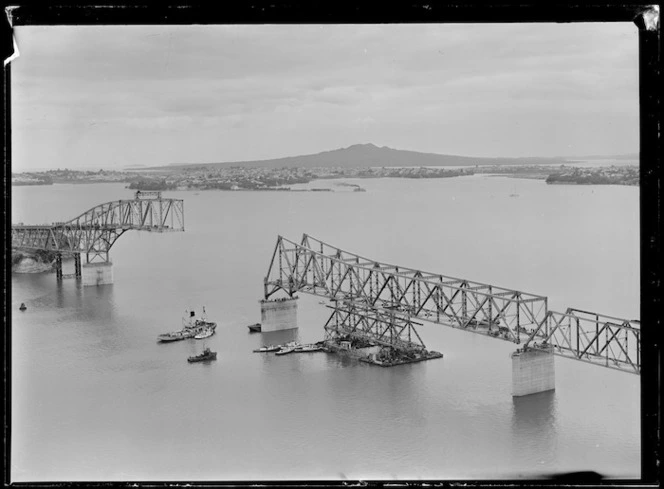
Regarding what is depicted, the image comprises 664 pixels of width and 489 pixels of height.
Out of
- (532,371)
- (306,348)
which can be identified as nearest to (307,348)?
(306,348)

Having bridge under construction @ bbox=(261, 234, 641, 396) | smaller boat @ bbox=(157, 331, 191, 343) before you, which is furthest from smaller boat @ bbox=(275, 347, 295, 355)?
smaller boat @ bbox=(157, 331, 191, 343)

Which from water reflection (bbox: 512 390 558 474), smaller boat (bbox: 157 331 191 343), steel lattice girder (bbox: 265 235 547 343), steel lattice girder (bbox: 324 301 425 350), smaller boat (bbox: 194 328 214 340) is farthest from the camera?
smaller boat (bbox: 157 331 191 343)

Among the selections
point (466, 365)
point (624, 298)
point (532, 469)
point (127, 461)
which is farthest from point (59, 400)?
point (624, 298)

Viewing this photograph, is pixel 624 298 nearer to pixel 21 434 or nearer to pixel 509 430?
pixel 509 430

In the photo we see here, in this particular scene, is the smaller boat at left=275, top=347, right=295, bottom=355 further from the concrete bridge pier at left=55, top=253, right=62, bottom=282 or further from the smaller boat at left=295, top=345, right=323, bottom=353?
the concrete bridge pier at left=55, top=253, right=62, bottom=282

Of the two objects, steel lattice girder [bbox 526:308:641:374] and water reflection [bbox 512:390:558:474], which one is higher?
steel lattice girder [bbox 526:308:641:374]

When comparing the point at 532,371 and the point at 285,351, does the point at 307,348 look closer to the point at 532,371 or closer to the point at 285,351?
the point at 285,351

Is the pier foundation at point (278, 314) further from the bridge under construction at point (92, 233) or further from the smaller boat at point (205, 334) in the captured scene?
the bridge under construction at point (92, 233)

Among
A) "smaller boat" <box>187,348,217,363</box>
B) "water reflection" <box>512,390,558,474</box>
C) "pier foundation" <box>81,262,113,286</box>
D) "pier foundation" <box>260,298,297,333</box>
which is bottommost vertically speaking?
"water reflection" <box>512,390,558,474</box>
